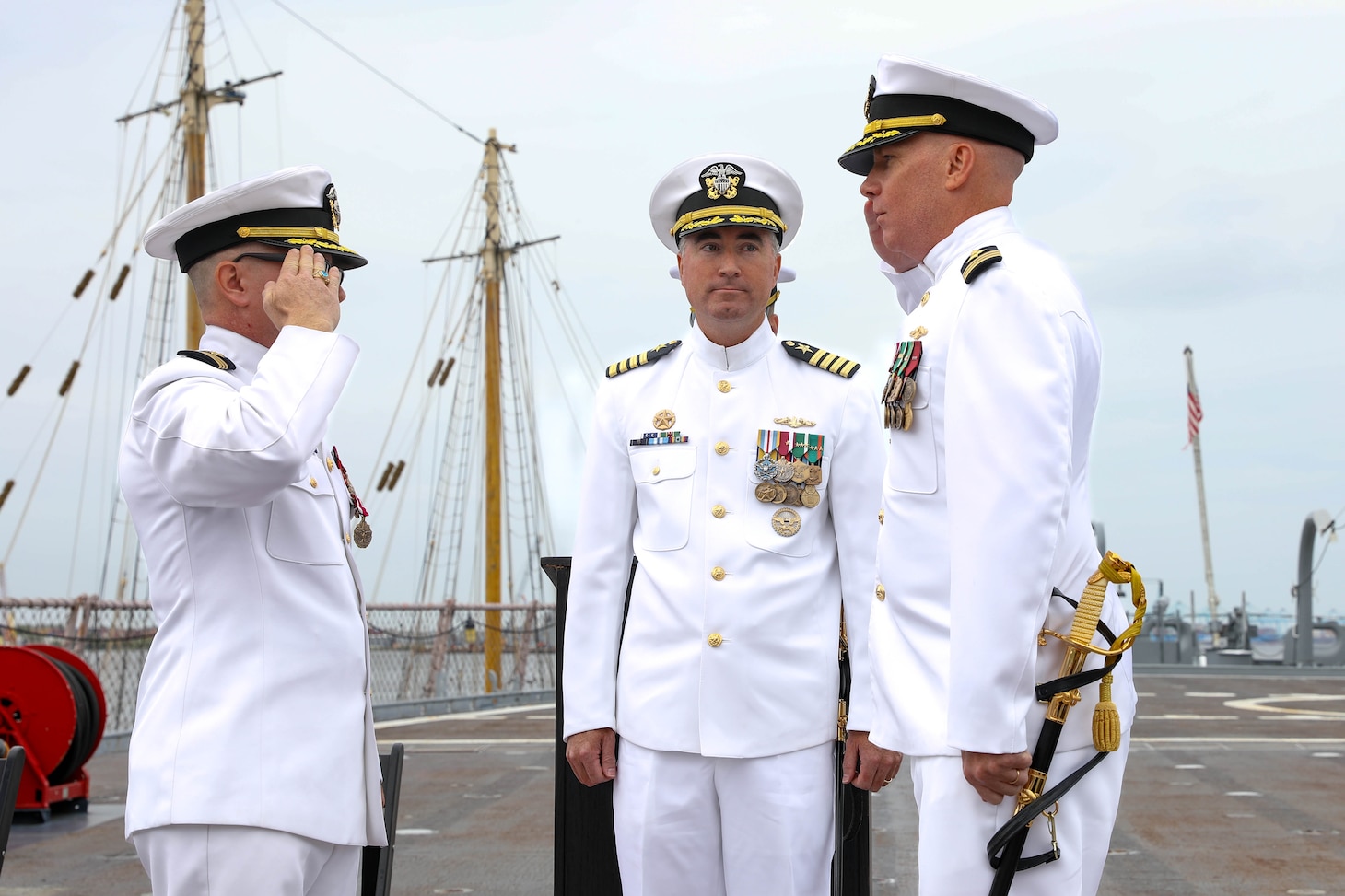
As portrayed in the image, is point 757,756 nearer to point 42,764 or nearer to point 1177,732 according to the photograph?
point 42,764

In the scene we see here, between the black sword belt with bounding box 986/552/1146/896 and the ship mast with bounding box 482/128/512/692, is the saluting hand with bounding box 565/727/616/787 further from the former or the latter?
the ship mast with bounding box 482/128/512/692

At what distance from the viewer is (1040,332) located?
6.74 ft

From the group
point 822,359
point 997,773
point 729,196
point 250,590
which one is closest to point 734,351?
point 822,359

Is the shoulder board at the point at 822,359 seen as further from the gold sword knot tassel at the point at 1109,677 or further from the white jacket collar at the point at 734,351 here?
the gold sword knot tassel at the point at 1109,677

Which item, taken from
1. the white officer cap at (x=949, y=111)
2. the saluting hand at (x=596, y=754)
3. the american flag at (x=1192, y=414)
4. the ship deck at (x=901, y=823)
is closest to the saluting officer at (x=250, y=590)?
the saluting hand at (x=596, y=754)

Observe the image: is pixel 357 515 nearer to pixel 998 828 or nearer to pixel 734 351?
pixel 734 351

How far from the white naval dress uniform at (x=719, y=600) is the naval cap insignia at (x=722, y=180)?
0.34 m

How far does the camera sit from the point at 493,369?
3516cm

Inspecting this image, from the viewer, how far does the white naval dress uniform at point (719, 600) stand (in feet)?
9.19

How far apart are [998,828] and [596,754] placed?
118cm

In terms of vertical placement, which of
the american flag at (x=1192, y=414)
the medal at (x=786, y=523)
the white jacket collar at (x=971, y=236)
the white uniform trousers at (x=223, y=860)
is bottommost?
the white uniform trousers at (x=223, y=860)

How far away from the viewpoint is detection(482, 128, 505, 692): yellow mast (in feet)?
104

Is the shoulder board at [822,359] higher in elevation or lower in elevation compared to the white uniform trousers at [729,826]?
higher

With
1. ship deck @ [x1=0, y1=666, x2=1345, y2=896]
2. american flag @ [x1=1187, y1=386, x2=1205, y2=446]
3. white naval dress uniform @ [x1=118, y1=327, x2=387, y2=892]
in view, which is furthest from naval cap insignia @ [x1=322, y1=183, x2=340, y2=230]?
american flag @ [x1=1187, y1=386, x2=1205, y2=446]
